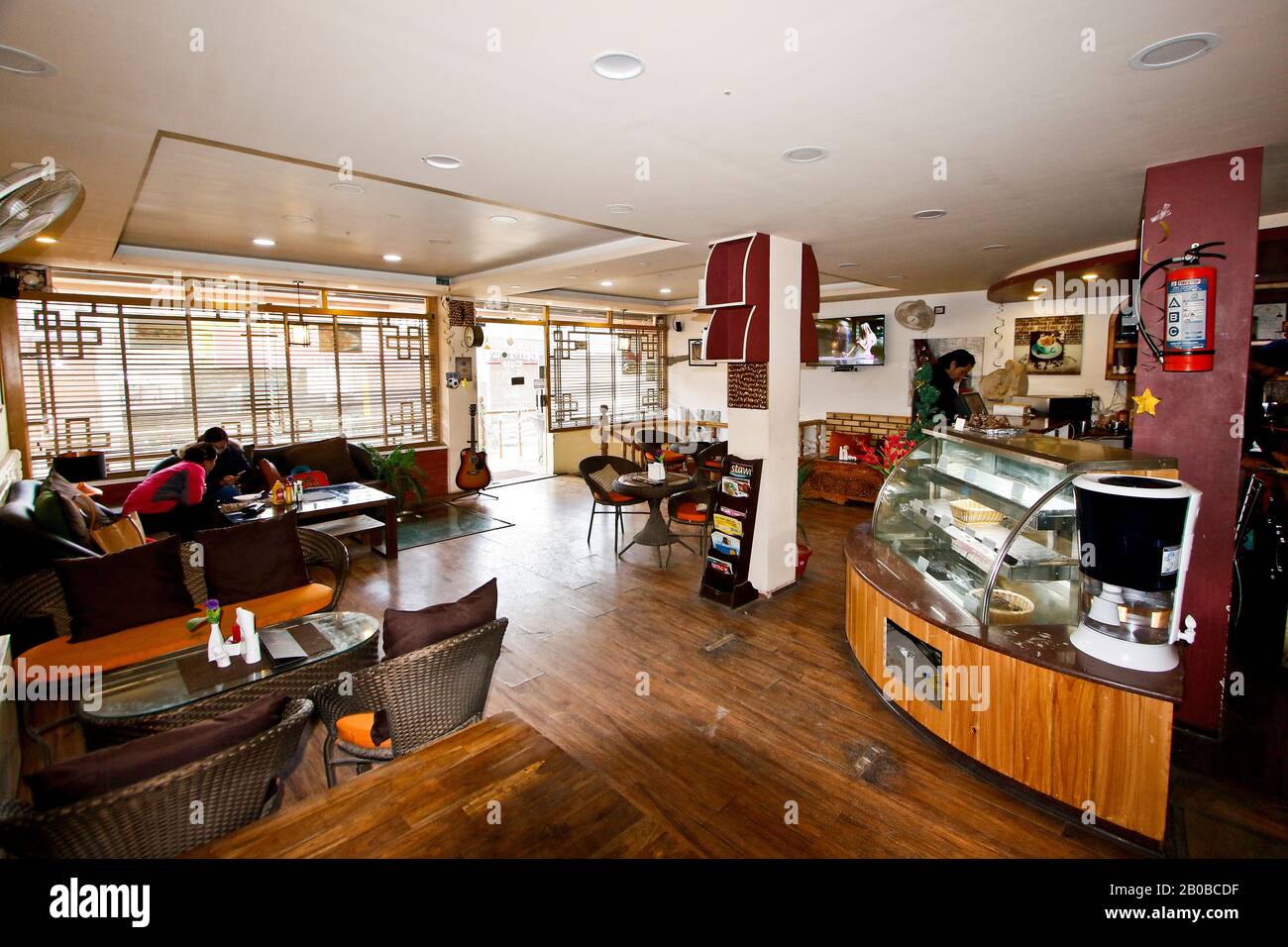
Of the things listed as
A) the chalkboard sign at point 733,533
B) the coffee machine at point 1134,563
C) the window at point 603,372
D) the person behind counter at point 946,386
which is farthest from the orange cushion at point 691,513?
the window at point 603,372

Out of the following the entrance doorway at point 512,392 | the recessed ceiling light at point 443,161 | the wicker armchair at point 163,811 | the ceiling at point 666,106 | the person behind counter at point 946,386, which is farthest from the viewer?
the entrance doorway at point 512,392

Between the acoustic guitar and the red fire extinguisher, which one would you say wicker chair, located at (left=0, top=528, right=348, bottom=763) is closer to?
the red fire extinguisher

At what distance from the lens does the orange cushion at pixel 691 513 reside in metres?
6.14

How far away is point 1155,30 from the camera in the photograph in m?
1.87

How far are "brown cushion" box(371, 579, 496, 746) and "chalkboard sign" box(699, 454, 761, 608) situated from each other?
2.57 metres

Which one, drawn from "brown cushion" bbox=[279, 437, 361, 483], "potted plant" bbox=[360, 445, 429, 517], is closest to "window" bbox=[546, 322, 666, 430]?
"potted plant" bbox=[360, 445, 429, 517]

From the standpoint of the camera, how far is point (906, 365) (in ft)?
28.8

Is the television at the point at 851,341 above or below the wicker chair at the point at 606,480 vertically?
above

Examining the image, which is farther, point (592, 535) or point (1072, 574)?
point (592, 535)

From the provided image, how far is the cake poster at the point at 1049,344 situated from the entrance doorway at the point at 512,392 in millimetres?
6837

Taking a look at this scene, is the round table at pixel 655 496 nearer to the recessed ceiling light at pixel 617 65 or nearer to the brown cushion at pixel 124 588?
the brown cushion at pixel 124 588
